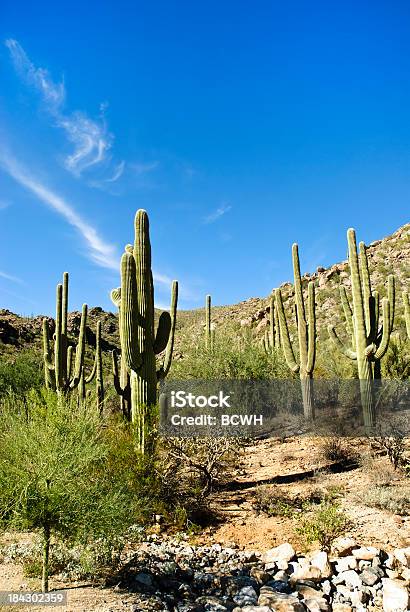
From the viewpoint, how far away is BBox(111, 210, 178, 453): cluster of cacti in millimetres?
10219

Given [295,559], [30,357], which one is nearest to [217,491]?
[295,559]

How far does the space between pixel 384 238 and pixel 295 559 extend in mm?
35927

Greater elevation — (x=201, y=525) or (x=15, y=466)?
(x=15, y=466)

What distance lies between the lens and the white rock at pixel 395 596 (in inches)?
245

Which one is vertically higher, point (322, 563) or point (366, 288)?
point (366, 288)

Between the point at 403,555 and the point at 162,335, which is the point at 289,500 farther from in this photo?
the point at 162,335

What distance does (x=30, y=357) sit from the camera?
28516 millimetres

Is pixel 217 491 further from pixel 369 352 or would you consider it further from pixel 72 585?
pixel 369 352

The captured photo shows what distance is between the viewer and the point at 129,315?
1030 cm

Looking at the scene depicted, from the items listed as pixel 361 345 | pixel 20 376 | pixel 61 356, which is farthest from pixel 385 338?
pixel 20 376

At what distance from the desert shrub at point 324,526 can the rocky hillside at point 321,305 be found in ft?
62.1

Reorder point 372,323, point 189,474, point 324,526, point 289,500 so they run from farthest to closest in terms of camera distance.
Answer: point 372,323 → point 189,474 → point 289,500 → point 324,526

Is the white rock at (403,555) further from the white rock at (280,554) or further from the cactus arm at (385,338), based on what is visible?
A: the cactus arm at (385,338)

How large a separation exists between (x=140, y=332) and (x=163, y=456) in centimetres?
265
